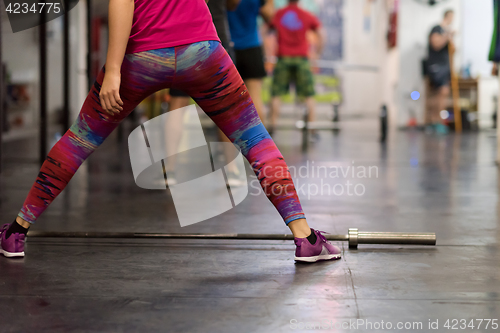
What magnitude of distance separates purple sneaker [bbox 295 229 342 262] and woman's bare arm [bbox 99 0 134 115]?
2.07ft

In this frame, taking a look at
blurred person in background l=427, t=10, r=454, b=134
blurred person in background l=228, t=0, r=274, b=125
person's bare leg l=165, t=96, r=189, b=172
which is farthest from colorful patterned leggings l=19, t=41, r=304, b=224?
blurred person in background l=427, t=10, r=454, b=134

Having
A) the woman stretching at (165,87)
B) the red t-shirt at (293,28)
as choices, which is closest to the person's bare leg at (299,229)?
the woman stretching at (165,87)

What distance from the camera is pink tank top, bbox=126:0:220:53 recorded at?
1503 millimetres

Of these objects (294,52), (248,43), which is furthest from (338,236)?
(294,52)

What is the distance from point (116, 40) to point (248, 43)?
6.99 ft

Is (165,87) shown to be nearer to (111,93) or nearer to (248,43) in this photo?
(111,93)

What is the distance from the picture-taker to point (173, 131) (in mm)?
3172

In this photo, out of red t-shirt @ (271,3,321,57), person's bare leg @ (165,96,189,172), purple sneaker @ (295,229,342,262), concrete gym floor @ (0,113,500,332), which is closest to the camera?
concrete gym floor @ (0,113,500,332)

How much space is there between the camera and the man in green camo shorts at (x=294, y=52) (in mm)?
6391

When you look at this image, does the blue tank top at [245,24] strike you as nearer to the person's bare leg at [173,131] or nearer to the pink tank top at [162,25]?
the person's bare leg at [173,131]

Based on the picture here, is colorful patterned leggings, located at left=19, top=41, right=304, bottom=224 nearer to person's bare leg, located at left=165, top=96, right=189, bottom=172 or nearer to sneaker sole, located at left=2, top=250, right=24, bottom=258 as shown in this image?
sneaker sole, located at left=2, top=250, right=24, bottom=258

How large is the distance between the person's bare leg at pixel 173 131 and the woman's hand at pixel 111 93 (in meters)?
1.61

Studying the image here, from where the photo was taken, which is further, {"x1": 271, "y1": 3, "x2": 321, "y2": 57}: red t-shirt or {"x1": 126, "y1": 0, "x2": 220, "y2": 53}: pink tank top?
{"x1": 271, "y1": 3, "x2": 321, "y2": 57}: red t-shirt

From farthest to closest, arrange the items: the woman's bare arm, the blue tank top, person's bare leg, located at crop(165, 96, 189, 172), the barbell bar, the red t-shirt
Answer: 1. the red t-shirt
2. the blue tank top
3. person's bare leg, located at crop(165, 96, 189, 172)
4. the barbell bar
5. the woman's bare arm
